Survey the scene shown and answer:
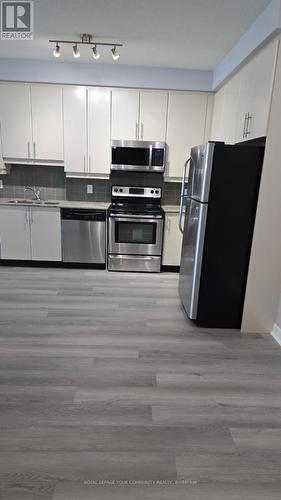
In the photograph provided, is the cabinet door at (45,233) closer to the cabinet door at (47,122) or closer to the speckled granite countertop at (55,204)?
the speckled granite countertop at (55,204)

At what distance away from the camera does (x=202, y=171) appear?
8.09 feet

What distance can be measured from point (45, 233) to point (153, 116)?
2.10m

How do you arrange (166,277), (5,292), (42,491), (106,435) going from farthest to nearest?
(166,277) → (5,292) → (106,435) → (42,491)

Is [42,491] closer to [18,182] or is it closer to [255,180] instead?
[255,180]

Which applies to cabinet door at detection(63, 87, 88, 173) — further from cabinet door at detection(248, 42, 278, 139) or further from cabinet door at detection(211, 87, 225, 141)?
cabinet door at detection(248, 42, 278, 139)

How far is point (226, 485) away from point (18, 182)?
13.8 feet

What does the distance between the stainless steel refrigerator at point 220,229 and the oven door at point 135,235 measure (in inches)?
44.4

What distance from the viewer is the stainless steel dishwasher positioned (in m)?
3.93

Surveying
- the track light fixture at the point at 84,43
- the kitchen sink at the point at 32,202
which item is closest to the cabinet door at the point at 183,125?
the track light fixture at the point at 84,43

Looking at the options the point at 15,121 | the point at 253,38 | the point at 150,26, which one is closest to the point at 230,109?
the point at 253,38

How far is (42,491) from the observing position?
4.18 ft

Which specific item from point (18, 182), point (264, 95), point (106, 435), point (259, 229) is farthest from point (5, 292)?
point (264, 95)

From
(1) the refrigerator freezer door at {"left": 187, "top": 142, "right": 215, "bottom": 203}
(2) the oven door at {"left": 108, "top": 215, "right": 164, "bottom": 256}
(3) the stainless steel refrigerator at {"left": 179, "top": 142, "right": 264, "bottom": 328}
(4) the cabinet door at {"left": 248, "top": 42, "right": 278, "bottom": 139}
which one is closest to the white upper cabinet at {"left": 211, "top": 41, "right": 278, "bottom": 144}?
(4) the cabinet door at {"left": 248, "top": 42, "right": 278, "bottom": 139}
